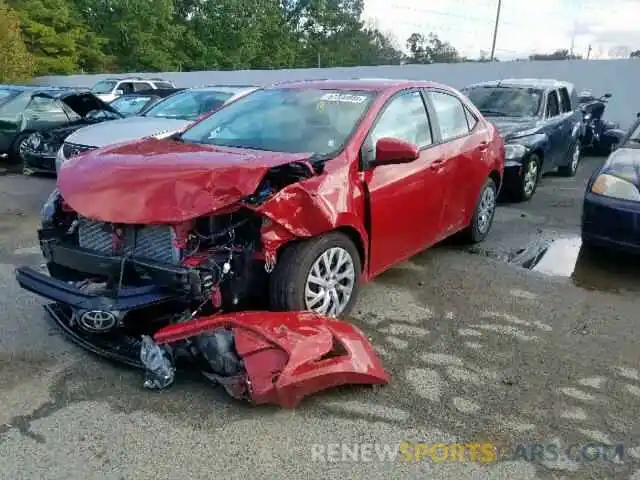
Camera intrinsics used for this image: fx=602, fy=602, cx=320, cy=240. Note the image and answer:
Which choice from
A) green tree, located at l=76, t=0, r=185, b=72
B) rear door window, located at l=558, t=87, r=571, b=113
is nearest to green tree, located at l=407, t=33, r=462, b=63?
green tree, located at l=76, t=0, r=185, b=72

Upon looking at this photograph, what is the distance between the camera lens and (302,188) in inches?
138

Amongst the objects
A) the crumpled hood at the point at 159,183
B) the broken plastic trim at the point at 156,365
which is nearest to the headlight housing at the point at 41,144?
the crumpled hood at the point at 159,183

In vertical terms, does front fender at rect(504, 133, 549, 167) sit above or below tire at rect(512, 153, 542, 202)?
above

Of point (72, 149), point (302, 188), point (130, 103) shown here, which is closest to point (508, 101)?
point (72, 149)

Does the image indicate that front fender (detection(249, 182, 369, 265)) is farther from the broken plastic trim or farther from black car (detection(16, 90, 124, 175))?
black car (detection(16, 90, 124, 175))

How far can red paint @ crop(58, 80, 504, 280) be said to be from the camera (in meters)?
3.30

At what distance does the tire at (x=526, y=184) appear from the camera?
8375 mm

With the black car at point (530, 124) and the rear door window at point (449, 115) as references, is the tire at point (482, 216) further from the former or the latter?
the black car at point (530, 124)

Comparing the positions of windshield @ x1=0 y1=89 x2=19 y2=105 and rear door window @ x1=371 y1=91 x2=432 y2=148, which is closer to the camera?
rear door window @ x1=371 y1=91 x2=432 y2=148

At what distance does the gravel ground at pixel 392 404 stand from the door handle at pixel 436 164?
1004 mm

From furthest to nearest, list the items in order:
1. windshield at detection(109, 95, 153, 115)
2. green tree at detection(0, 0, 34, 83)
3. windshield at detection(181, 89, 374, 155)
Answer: green tree at detection(0, 0, 34, 83) < windshield at detection(109, 95, 153, 115) < windshield at detection(181, 89, 374, 155)

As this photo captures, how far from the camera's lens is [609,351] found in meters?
3.89

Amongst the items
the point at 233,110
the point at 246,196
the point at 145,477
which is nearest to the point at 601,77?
the point at 233,110

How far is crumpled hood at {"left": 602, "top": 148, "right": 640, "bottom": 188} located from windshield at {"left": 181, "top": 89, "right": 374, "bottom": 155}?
2499 millimetres
